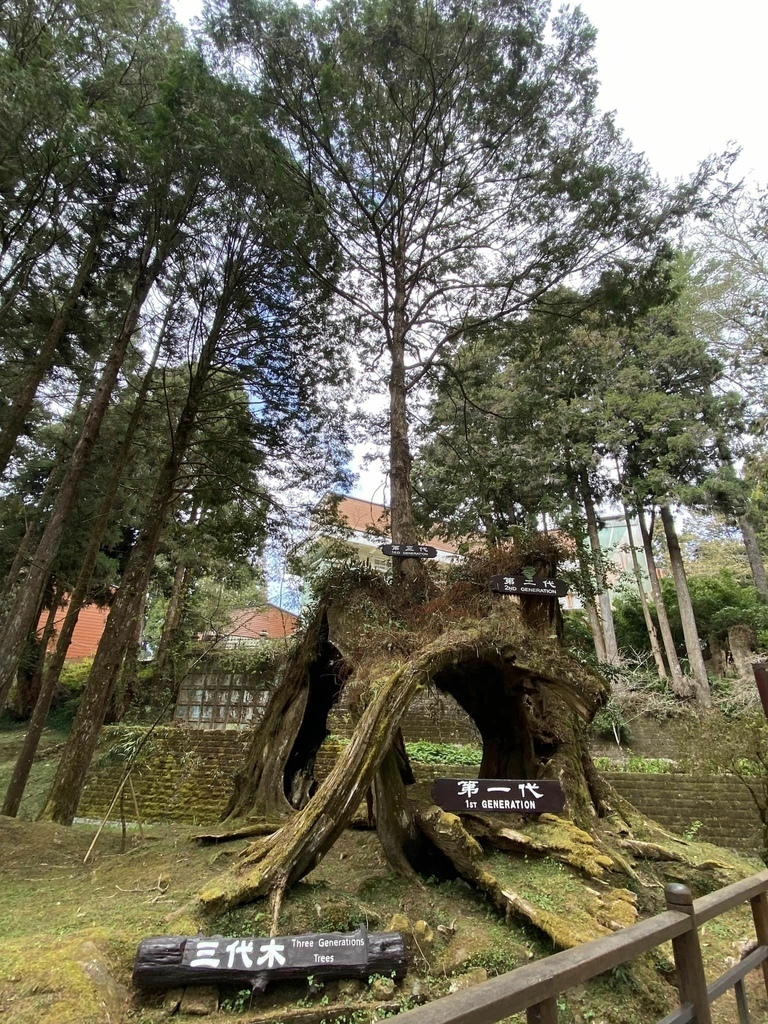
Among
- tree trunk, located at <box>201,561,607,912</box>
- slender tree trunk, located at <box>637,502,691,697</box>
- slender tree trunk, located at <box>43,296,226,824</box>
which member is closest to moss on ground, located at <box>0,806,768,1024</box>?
tree trunk, located at <box>201,561,607,912</box>

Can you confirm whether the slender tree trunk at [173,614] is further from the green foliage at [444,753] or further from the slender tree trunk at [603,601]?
the slender tree trunk at [603,601]

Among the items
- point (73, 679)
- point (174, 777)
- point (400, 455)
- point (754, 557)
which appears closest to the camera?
point (400, 455)

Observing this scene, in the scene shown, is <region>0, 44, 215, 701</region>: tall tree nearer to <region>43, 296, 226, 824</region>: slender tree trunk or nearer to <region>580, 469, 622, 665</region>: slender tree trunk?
<region>43, 296, 226, 824</region>: slender tree trunk

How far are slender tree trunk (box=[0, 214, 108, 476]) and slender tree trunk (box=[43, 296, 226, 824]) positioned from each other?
5.91ft

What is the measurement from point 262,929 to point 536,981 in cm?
244

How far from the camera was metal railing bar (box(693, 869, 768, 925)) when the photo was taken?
2.24 meters

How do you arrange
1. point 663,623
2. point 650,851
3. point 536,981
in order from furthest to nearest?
point 663,623 < point 650,851 < point 536,981

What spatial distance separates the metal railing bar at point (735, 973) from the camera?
88.5 inches

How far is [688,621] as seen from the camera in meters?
14.6

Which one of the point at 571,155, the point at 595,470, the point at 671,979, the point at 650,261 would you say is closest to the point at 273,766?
the point at 671,979

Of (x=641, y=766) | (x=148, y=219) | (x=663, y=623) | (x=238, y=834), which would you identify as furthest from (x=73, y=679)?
(x=663, y=623)

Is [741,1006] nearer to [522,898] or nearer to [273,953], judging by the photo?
[522,898]

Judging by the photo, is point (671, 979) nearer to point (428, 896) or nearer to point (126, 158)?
point (428, 896)

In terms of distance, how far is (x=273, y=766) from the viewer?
6.07 metres
